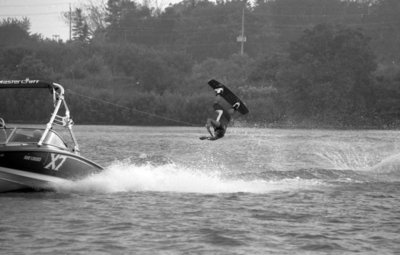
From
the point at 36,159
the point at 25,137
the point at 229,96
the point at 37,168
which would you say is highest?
the point at 229,96

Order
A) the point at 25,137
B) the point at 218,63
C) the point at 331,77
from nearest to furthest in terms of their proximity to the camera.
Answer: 1. the point at 25,137
2. the point at 331,77
3. the point at 218,63

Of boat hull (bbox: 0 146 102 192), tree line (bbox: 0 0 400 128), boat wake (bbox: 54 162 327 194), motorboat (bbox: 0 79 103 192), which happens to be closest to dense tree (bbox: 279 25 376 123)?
tree line (bbox: 0 0 400 128)

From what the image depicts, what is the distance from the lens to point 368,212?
60.9 ft

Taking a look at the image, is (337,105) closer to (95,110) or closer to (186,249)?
(95,110)

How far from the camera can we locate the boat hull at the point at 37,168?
19781 mm

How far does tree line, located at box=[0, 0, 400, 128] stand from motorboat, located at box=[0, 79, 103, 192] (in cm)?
3586

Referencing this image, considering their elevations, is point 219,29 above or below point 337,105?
above

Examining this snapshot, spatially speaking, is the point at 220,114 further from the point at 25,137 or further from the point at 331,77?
the point at 331,77

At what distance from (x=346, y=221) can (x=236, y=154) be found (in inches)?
865

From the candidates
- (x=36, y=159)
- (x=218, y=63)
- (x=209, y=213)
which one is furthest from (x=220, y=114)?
(x=218, y=63)

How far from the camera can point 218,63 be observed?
10012 cm

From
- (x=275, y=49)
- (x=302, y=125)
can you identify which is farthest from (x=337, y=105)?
(x=275, y=49)

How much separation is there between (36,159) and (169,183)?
421cm

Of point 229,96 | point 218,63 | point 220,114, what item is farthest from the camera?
point 218,63
